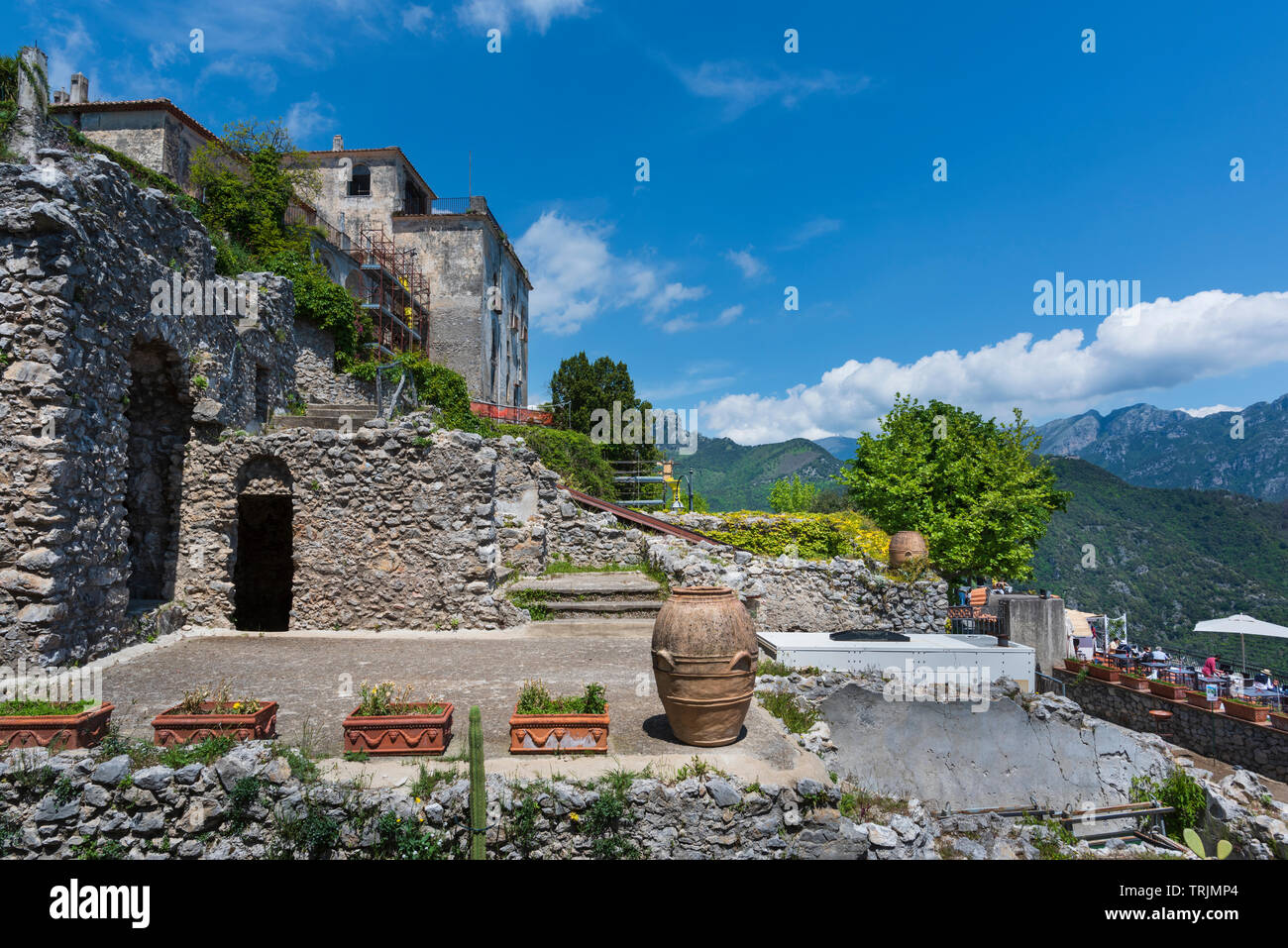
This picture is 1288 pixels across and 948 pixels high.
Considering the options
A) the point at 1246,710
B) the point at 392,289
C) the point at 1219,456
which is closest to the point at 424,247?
the point at 392,289

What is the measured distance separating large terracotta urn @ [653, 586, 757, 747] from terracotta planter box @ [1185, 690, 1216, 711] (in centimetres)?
1812

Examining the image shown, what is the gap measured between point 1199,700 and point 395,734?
21.0 meters

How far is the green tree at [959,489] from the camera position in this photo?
82.2 feet

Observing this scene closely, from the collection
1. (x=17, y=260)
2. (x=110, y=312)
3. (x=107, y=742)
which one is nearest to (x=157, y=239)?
(x=110, y=312)

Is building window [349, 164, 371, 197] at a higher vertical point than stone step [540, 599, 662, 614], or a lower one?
higher

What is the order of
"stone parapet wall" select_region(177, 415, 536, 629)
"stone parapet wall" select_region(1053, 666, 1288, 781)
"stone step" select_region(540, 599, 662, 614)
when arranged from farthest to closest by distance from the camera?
"stone parapet wall" select_region(1053, 666, 1288, 781)
"stone step" select_region(540, 599, 662, 614)
"stone parapet wall" select_region(177, 415, 536, 629)

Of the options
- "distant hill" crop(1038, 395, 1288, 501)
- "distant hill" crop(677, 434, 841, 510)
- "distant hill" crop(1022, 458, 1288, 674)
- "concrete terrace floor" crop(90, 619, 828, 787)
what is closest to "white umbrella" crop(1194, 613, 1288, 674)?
"concrete terrace floor" crop(90, 619, 828, 787)

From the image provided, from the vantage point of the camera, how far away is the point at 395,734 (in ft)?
17.8

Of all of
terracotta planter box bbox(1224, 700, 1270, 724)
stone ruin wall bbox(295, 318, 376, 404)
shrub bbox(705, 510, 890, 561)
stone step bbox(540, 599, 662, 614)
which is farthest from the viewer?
stone ruin wall bbox(295, 318, 376, 404)

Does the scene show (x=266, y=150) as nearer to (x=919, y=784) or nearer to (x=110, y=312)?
(x=110, y=312)

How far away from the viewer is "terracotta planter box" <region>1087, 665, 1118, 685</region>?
1910 centimetres

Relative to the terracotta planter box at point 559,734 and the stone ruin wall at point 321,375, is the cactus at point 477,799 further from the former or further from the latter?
the stone ruin wall at point 321,375

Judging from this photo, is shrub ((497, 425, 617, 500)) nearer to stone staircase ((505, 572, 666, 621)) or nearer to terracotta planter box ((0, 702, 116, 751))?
stone staircase ((505, 572, 666, 621))
